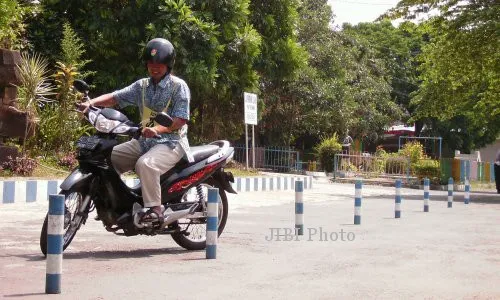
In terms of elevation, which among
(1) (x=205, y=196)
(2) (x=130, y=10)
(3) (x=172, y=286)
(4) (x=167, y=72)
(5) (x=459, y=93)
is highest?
(2) (x=130, y=10)

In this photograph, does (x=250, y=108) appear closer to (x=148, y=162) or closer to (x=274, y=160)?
(x=274, y=160)

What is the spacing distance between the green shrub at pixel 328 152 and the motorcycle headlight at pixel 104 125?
3161cm

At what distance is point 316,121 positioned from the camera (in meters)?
39.4

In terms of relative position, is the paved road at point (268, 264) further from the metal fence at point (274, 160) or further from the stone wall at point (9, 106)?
the metal fence at point (274, 160)

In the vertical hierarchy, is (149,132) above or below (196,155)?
above

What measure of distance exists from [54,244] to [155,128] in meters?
2.23

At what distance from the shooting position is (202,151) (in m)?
8.00

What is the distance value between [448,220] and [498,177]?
1322 cm

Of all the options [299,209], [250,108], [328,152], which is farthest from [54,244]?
[328,152]

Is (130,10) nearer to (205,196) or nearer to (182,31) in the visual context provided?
(182,31)

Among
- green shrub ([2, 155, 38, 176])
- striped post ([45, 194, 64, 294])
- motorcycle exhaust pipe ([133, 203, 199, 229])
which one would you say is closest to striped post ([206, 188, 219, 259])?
motorcycle exhaust pipe ([133, 203, 199, 229])

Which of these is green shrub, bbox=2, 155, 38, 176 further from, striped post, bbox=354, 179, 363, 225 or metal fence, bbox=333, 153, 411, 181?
metal fence, bbox=333, 153, 411, 181

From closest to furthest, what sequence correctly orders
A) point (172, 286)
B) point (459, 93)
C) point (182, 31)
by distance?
1. point (172, 286)
2. point (182, 31)
3. point (459, 93)

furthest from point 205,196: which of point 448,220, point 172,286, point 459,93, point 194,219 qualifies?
point 459,93
